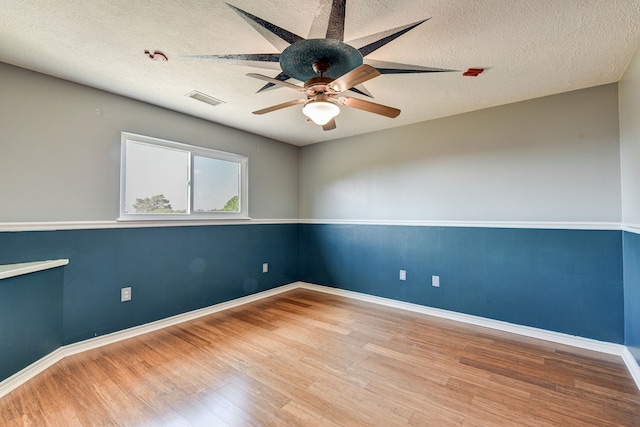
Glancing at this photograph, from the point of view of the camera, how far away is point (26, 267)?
6.73ft

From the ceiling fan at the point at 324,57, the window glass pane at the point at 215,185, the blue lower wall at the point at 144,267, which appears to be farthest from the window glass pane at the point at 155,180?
the ceiling fan at the point at 324,57

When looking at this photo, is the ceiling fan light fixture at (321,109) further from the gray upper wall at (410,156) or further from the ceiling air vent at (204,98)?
the gray upper wall at (410,156)

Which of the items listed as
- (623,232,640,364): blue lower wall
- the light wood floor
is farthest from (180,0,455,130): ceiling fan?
(623,232,640,364): blue lower wall

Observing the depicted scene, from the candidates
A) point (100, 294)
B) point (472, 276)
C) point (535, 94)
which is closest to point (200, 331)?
point (100, 294)

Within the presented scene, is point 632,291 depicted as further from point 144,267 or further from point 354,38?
point 144,267

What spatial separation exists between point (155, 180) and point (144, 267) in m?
0.94

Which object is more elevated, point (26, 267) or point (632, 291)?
point (26, 267)

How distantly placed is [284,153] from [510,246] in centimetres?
336

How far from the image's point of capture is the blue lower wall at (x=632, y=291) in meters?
2.09

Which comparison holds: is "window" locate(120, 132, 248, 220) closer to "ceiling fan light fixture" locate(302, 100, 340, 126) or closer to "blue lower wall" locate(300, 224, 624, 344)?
"blue lower wall" locate(300, 224, 624, 344)

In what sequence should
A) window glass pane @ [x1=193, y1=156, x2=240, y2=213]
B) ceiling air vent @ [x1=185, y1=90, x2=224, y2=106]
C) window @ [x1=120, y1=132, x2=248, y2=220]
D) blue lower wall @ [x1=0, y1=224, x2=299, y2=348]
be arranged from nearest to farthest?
blue lower wall @ [x1=0, y1=224, x2=299, y2=348] → ceiling air vent @ [x1=185, y1=90, x2=224, y2=106] → window @ [x1=120, y1=132, x2=248, y2=220] → window glass pane @ [x1=193, y1=156, x2=240, y2=213]

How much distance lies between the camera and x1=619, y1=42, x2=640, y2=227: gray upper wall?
2.05 meters

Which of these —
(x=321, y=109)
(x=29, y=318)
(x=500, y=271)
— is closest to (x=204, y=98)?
(x=321, y=109)

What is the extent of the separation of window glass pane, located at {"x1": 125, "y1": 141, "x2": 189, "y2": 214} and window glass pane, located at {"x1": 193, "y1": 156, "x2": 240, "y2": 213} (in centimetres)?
14
